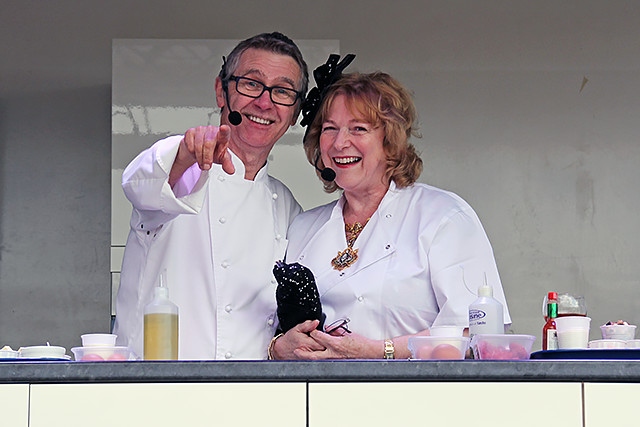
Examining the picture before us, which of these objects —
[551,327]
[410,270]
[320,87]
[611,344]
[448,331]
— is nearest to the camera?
[611,344]

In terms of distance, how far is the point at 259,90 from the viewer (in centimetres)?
288

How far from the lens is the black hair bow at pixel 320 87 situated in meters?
2.94

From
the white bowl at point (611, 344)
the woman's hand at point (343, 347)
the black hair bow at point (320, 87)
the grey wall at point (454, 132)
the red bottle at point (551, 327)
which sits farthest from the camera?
the grey wall at point (454, 132)

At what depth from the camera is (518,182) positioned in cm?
452

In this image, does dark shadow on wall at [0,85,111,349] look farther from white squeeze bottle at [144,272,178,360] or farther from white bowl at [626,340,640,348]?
white bowl at [626,340,640,348]

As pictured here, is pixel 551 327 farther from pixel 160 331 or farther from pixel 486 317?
pixel 160 331

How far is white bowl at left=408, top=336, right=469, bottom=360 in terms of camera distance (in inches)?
80.8
